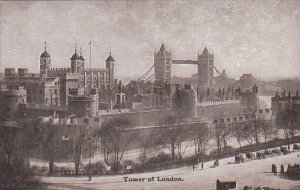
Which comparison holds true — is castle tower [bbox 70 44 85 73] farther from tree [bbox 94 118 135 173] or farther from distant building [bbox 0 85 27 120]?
tree [bbox 94 118 135 173]

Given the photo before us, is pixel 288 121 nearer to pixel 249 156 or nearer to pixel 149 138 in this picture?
pixel 249 156

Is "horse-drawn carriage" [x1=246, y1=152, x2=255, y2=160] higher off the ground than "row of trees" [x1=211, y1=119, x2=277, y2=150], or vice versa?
"row of trees" [x1=211, y1=119, x2=277, y2=150]

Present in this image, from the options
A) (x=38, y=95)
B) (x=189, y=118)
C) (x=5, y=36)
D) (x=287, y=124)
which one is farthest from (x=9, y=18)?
(x=287, y=124)

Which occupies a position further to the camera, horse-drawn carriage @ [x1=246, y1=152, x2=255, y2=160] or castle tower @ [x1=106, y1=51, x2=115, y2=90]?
horse-drawn carriage @ [x1=246, y1=152, x2=255, y2=160]

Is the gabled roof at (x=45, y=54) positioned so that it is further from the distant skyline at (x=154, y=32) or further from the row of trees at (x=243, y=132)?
the row of trees at (x=243, y=132)

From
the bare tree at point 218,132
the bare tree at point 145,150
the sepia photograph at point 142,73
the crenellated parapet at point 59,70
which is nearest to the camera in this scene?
the sepia photograph at point 142,73

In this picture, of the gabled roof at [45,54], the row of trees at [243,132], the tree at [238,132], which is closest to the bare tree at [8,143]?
the gabled roof at [45,54]

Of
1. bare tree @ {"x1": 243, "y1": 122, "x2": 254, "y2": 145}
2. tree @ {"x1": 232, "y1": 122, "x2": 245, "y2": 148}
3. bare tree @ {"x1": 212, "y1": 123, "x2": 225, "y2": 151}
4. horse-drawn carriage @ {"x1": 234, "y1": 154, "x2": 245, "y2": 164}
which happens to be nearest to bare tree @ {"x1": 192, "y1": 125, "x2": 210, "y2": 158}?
bare tree @ {"x1": 212, "y1": 123, "x2": 225, "y2": 151}
